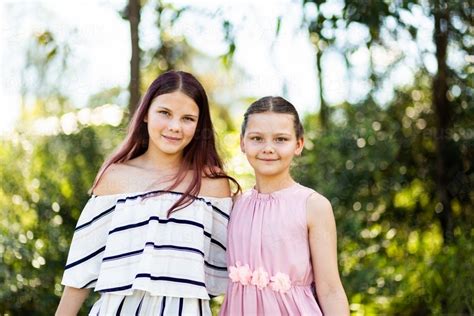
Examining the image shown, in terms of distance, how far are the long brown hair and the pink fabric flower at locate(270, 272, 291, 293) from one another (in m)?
0.38

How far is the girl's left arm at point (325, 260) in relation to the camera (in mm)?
2264

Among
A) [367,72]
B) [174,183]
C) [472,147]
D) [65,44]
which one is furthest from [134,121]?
[472,147]

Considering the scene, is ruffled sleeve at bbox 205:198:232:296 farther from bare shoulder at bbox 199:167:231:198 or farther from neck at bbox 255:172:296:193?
neck at bbox 255:172:296:193

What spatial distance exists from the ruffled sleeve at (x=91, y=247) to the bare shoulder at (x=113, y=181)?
1.0 inches

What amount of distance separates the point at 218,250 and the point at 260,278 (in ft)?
0.91

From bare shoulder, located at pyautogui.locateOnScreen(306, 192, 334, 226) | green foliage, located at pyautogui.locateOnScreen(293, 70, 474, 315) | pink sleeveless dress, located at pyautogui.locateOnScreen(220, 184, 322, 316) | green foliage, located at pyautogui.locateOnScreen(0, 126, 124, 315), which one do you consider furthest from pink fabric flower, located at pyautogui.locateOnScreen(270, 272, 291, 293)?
green foliage, located at pyautogui.locateOnScreen(293, 70, 474, 315)

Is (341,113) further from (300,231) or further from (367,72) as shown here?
(300,231)

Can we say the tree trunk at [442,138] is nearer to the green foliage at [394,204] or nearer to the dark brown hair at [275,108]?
the green foliage at [394,204]

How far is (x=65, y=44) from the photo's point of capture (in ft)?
14.4

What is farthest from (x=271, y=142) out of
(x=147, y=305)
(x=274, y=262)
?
(x=147, y=305)

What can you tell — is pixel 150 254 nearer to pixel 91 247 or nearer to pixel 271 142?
pixel 91 247

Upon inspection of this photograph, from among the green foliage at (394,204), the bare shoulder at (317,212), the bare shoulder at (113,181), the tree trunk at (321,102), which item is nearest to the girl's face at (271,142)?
the bare shoulder at (317,212)

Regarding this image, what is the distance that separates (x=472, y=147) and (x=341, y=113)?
853 millimetres

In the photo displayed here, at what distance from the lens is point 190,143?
261 cm
